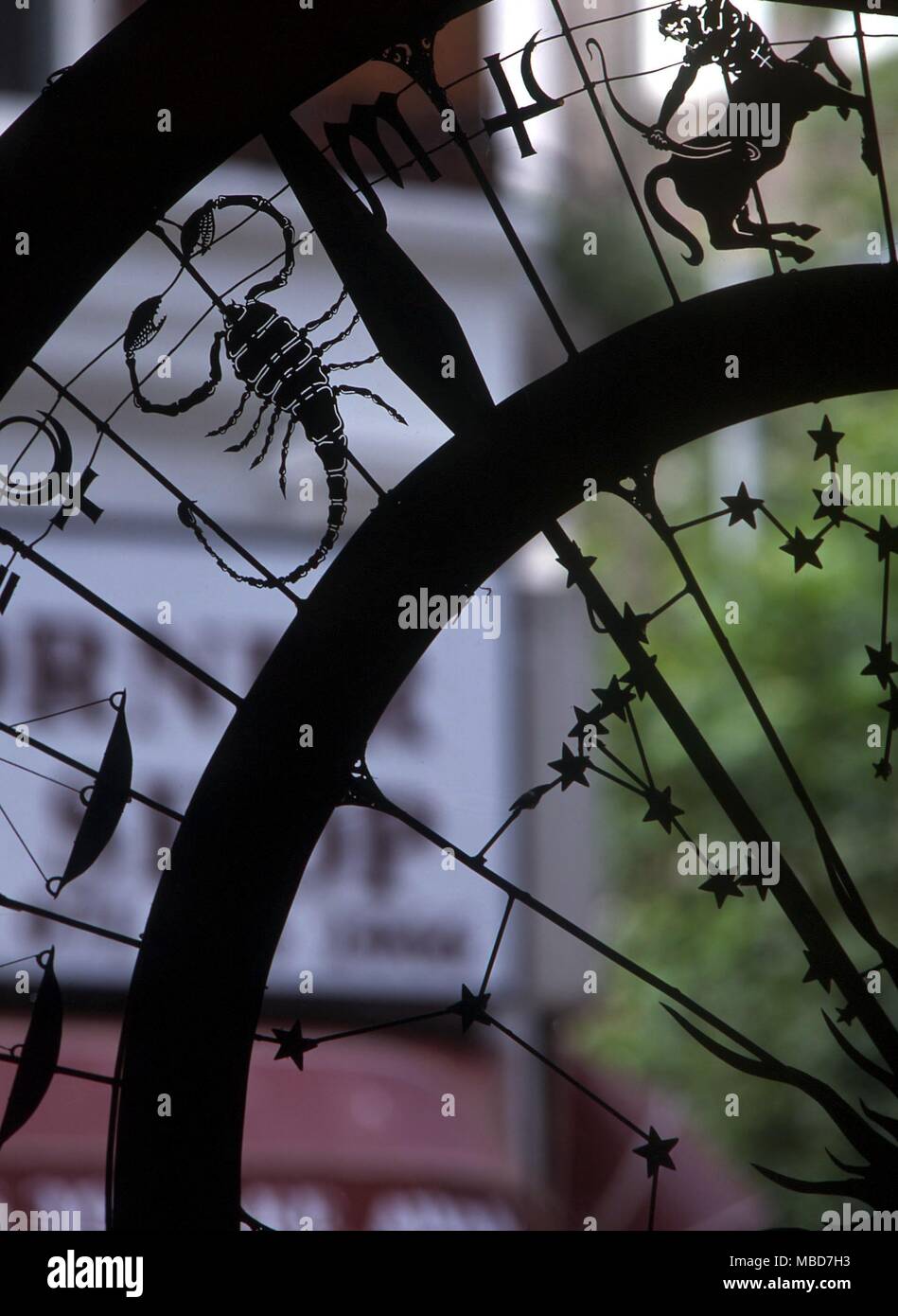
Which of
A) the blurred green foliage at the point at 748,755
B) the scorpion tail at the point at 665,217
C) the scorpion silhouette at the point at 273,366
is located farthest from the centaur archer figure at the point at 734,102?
the blurred green foliage at the point at 748,755

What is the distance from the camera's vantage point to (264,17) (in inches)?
54.1

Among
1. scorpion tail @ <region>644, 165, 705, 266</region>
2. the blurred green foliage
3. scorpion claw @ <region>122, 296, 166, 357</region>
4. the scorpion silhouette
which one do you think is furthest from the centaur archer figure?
the blurred green foliage

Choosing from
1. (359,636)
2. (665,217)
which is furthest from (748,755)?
(359,636)

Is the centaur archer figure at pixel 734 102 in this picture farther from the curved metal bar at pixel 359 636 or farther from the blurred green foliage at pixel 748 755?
the blurred green foliage at pixel 748 755

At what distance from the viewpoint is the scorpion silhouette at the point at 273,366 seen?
1466 millimetres

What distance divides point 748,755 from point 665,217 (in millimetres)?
3628

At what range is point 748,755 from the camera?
196 inches

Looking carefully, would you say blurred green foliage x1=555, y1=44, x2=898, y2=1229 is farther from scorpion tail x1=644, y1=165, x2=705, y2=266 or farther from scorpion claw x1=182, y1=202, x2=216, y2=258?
scorpion claw x1=182, y1=202, x2=216, y2=258

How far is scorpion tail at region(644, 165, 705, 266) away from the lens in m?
1.53
